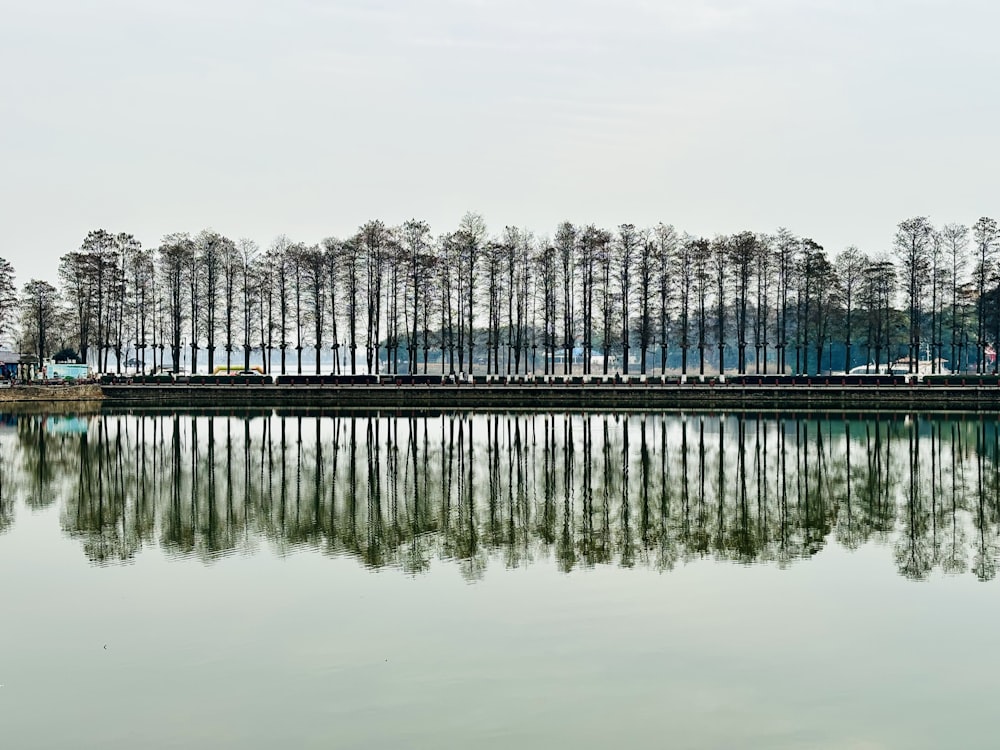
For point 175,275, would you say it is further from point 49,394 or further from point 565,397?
point 565,397

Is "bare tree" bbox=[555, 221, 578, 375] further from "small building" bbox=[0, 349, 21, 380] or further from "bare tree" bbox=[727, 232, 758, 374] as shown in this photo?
"small building" bbox=[0, 349, 21, 380]

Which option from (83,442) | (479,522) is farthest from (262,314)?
(479,522)

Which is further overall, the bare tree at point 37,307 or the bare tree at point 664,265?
the bare tree at point 37,307

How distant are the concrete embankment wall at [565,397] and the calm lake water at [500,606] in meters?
43.0

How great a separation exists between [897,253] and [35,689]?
345 feet

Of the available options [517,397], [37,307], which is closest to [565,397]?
[517,397]

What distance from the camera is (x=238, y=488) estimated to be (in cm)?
3609

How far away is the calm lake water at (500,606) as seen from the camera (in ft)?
45.3

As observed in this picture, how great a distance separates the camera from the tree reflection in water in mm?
25484

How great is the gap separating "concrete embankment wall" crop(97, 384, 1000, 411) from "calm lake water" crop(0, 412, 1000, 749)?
43049 mm

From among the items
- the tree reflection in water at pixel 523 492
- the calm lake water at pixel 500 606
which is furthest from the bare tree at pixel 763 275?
the calm lake water at pixel 500 606

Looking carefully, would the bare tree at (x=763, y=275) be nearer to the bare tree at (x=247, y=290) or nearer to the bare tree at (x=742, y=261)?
the bare tree at (x=742, y=261)

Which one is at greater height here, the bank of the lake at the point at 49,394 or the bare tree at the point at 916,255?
the bare tree at the point at 916,255

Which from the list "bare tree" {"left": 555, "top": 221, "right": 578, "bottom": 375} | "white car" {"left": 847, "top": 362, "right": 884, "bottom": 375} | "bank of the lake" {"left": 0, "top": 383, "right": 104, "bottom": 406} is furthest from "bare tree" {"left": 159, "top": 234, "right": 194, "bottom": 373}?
"white car" {"left": 847, "top": 362, "right": 884, "bottom": 375}
